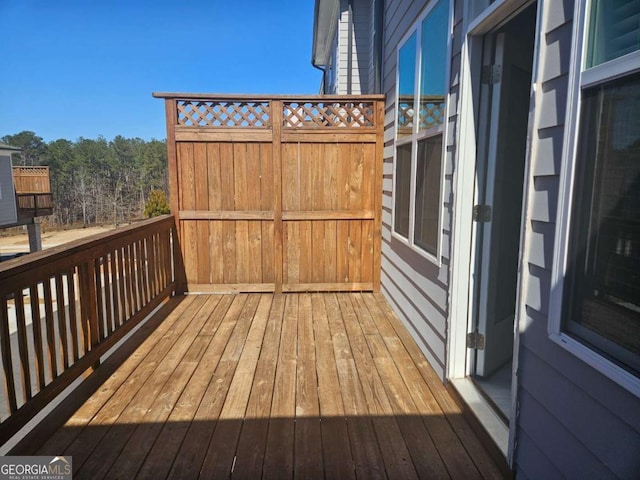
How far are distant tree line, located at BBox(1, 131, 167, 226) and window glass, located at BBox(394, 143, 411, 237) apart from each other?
3130 cm

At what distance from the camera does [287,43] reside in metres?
16.5

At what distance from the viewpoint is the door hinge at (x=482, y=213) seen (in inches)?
82.8

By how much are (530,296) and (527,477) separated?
0.69 metres

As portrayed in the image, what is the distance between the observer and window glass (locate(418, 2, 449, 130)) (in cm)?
239

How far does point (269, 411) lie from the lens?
6.73 feet

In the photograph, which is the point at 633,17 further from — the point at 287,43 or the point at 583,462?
the point at 287,43

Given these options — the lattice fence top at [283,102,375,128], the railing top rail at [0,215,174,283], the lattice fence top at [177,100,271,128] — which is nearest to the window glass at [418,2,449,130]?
the lattice fence top at [283,102,375,128]

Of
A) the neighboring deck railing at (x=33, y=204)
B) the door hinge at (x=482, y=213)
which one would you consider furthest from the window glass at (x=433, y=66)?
the neighboring deck railing at (x=33, y=204)

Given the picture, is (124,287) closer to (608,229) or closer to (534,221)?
(534,221)

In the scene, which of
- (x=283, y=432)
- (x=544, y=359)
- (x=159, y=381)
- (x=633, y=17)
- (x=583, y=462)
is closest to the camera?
(x=633, y=17)

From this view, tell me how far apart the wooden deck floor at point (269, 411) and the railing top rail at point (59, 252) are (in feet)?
2.68

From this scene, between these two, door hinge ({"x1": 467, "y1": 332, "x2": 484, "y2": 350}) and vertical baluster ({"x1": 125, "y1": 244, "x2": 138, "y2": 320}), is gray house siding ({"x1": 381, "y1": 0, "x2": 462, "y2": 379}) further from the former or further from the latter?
vertical baluster ({"x1": 125, "y1": 244, "x2": 138, "y2": 320})

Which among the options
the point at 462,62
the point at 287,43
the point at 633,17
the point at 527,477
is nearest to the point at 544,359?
the point at 527,477

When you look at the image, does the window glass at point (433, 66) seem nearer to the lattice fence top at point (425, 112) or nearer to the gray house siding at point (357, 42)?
the lattice fence top at point (425, 112)
